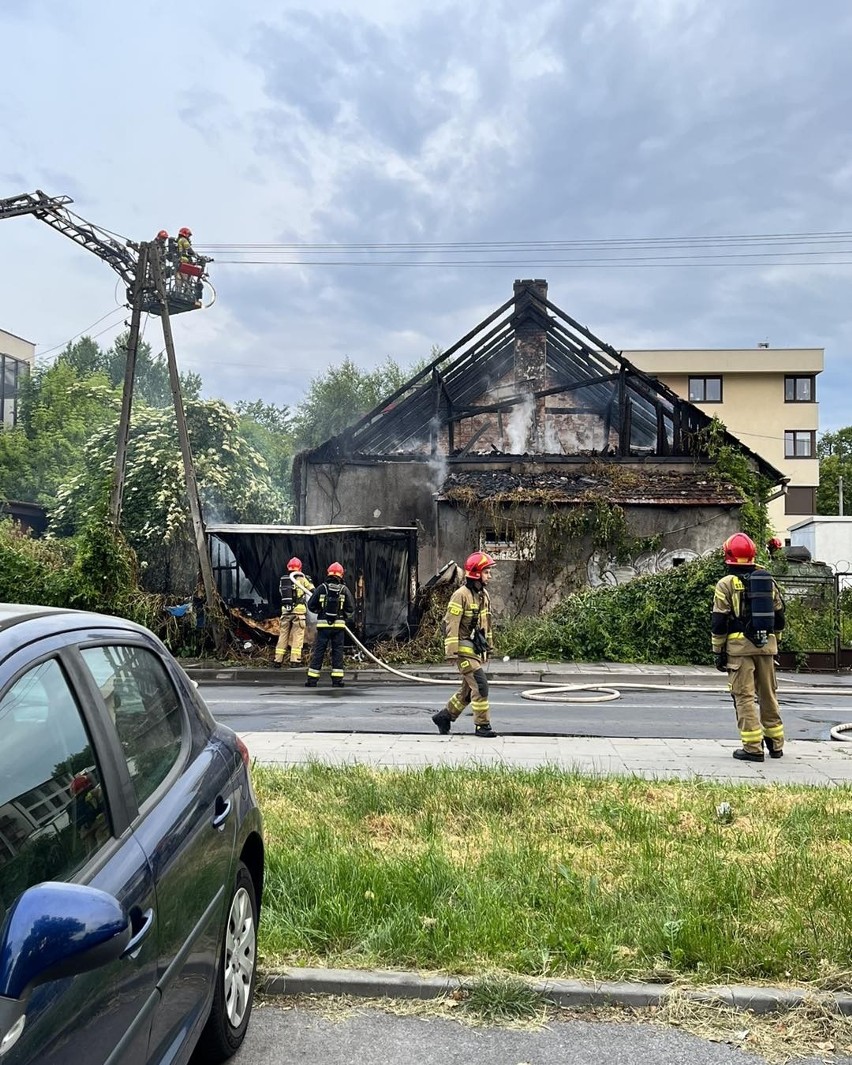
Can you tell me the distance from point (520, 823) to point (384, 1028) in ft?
7.64

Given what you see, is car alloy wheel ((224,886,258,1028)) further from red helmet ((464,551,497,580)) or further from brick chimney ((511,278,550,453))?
brick chimney ((511,278,550,453))

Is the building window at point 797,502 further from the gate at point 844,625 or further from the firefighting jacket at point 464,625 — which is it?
the firefighting jacket at point 464,625


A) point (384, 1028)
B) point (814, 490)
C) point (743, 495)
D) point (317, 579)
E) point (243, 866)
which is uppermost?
point (814, 490)

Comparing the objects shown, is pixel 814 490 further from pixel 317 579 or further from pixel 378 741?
pixel 378 741

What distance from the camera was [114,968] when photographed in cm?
200

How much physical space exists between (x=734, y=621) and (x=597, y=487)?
14413 mm

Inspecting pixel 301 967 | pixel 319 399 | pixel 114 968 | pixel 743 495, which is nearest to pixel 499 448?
pixel 743 495

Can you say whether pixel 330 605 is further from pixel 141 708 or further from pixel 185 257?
pixel 141 708

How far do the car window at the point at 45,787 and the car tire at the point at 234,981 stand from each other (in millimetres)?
952

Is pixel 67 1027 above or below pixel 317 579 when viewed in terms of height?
below

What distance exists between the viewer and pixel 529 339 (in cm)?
2633

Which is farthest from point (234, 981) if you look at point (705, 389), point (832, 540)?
point (705, 389)

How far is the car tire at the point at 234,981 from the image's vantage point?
2891mm

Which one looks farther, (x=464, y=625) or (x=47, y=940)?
(x=464, y=625)
